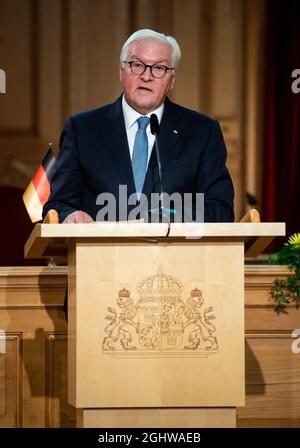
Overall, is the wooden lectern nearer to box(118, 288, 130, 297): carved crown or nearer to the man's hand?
box(118, 288, 130, 297): carved crown

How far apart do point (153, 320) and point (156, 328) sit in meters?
0.03

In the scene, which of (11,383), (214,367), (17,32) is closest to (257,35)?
(17,32)

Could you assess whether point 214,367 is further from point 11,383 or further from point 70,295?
point 11,383

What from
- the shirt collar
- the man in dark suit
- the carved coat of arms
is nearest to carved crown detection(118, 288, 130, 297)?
the carved coat of arms

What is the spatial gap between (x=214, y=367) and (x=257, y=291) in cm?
115

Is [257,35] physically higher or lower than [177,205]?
higher

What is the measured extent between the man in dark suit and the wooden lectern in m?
0.58

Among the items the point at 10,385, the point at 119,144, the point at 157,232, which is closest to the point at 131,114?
the point at 119,144

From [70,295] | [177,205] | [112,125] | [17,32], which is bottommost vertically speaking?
[70,295]

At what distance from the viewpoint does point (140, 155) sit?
4164mm

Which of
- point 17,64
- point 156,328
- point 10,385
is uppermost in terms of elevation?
point 17,64

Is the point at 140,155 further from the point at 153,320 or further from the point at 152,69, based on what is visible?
the point at 153,320

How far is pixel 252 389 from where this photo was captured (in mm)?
4512

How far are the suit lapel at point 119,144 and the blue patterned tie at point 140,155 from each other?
0.02 m
